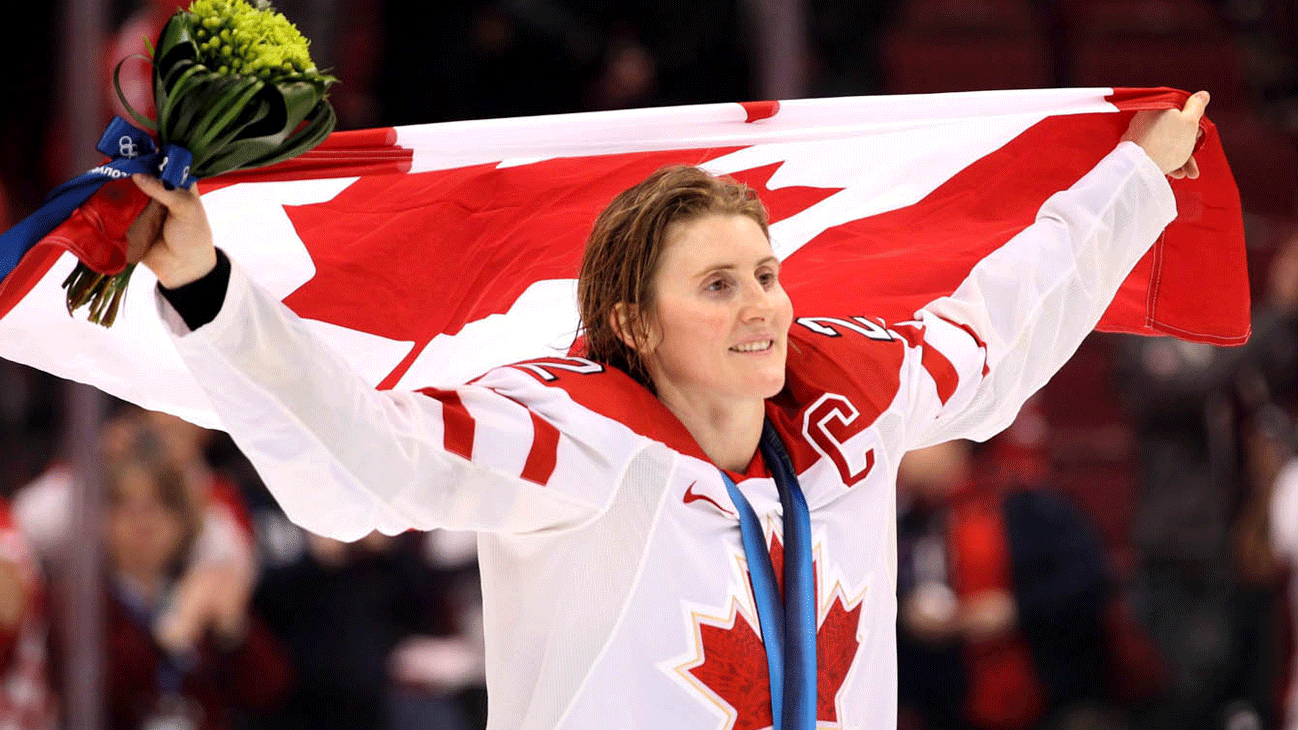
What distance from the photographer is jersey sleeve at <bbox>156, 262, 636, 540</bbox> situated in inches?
68.5

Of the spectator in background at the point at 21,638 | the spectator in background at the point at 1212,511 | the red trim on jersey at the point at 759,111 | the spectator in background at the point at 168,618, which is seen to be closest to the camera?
the red trim on jersey at the point at 759,111

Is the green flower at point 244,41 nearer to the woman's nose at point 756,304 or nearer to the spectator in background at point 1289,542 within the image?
the woman's nose at point 756,304

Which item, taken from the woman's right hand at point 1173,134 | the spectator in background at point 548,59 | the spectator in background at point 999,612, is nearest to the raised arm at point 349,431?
the woman's right hand at point 1173,134

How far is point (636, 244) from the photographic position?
224cm

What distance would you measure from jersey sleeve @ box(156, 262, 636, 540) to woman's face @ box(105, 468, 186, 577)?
3185 millimetres

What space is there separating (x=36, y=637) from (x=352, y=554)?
90cm

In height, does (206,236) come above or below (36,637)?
above

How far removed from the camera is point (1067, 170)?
2.84 meters

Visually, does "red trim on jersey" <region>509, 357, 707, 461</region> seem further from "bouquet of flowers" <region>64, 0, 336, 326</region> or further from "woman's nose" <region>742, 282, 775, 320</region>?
"bouquet of flowers" <region>64, 0, 336, 326</region>

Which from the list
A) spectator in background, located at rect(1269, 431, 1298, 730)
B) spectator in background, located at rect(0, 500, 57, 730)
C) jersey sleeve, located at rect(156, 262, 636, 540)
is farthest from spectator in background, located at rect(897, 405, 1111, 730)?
jersey sleeve, located at rect(156, 262, 636, 540)

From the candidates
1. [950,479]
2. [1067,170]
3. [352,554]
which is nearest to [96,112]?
[352,554]

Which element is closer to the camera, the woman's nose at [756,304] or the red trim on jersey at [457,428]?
the red trim on jersey at [457,428]

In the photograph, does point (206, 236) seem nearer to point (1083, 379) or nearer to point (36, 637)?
point (36, 637)

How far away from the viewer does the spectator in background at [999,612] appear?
198 inches
